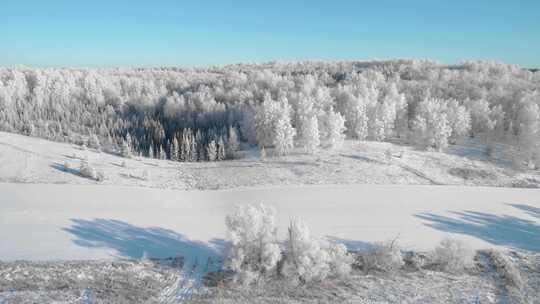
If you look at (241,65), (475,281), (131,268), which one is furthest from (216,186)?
(241,65)

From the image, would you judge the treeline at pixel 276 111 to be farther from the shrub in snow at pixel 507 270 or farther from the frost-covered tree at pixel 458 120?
the shrub in snow at pixel 507 270

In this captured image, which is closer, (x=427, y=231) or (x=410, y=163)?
(x=427, y=231)

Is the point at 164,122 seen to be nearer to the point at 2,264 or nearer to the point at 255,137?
the point at 255,137

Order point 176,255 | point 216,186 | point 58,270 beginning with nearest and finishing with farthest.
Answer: point 58,270 < point 176,255 < point 216,186

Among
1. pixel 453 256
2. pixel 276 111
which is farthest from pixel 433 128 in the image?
pixel 453 256

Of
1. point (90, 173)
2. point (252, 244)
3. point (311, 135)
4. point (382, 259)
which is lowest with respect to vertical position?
point (382, 259)

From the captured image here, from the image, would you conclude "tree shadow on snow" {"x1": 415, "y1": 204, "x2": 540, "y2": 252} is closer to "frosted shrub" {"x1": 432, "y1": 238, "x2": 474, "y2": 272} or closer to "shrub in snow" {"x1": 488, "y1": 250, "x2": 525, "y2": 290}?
"shrub in snow" {"x1": 488, "y1": 250, "x2": 525, "y2": 290}

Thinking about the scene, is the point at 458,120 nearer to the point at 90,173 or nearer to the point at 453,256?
the point at 453,256

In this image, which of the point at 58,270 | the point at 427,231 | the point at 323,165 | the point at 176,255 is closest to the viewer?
the point at 58,270
